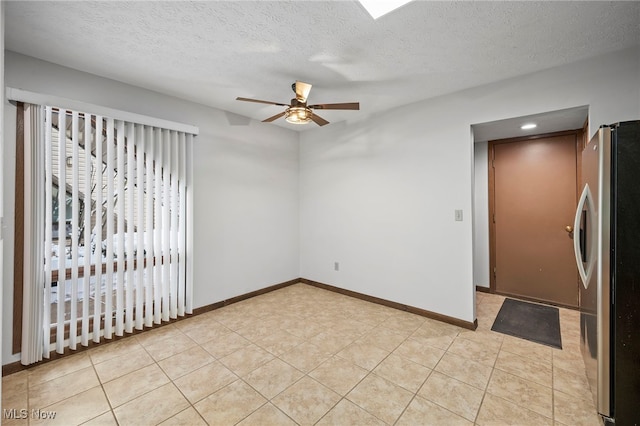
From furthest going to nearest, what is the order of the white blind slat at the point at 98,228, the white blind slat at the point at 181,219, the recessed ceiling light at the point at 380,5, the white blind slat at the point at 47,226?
the white blind slat at the point at 181,219 → the white blind slat at the point at 98,228 → the white blind slat at the point at 47,226 → the recessed ceiling light at the point at 380,5

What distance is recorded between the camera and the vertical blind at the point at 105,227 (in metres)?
2.29

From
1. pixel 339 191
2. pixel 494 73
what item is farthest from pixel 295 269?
pixel 494 73

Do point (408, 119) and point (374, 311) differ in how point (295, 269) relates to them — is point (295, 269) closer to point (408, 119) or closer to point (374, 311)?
point (374, 311)

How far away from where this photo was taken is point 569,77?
7.89 feet

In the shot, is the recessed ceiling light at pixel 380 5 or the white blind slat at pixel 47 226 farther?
the white blind slat at pixel 47 226

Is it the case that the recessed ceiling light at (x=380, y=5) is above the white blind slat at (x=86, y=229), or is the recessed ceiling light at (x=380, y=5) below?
above

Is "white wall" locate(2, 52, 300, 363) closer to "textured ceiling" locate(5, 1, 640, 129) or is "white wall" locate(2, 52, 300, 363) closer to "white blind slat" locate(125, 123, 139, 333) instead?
"textured ceiling" locate(5, 1, 640, 129)

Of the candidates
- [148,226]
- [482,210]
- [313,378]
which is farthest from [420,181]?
[148,226]

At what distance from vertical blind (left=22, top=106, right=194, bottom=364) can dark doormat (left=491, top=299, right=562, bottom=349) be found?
3538mm

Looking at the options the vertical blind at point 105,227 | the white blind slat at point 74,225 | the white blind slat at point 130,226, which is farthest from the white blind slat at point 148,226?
the white blind slat at point 74,225

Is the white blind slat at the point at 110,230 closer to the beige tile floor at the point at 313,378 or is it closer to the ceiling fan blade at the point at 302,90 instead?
the beige tile floor at the point at 313,378

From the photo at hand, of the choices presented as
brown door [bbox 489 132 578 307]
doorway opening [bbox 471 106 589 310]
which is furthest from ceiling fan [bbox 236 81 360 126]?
brown door [bbox 489 132 578 307]

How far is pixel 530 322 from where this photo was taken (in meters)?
3.04

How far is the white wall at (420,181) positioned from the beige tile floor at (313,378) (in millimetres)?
675
